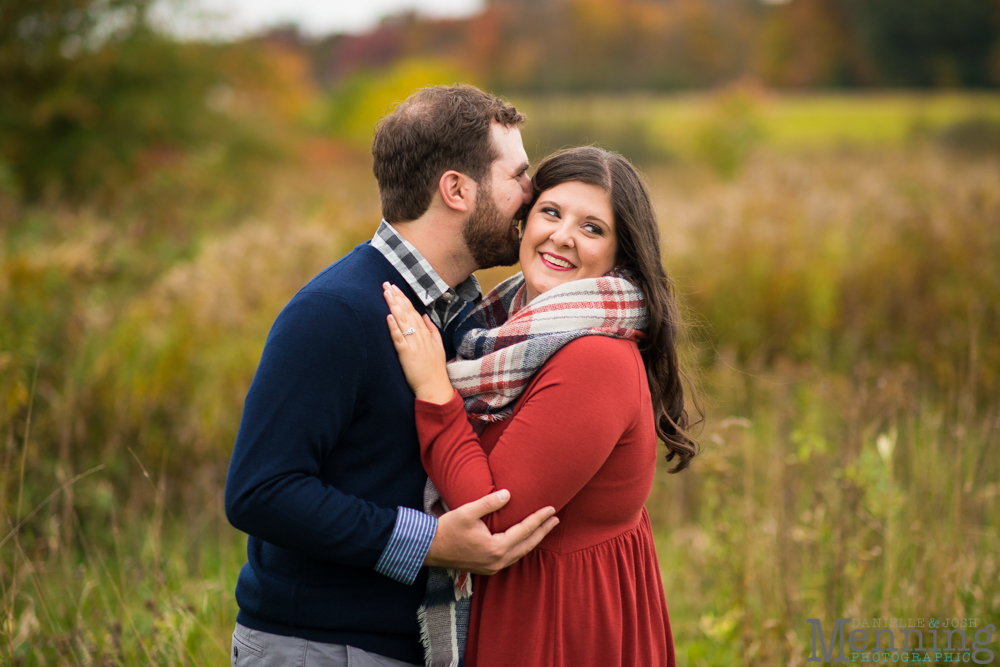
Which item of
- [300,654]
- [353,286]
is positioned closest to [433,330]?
[353,286]

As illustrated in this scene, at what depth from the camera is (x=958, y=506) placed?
115 inches

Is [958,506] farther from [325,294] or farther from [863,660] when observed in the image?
[325,294]

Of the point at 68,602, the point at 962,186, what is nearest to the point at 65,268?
the point at 68,602

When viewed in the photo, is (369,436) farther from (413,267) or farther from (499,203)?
(499,203)

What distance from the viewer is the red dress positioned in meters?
1.77

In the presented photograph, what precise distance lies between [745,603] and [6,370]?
3661 millimetres

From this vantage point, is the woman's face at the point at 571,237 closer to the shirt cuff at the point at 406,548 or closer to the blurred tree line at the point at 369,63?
the blurred tree line at the point at 369,63

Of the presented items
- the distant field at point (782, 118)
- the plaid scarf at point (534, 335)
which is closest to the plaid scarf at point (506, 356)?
the plaid scarf at point (534, 335)

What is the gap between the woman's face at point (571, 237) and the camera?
2.14 metres

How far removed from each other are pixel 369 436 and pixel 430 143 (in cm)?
82

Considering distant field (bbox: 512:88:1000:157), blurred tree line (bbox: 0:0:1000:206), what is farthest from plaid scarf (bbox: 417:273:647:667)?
distant field (bbox: 512:88:1000:157)

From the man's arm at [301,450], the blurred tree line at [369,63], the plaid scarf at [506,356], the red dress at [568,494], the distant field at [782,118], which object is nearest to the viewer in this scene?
the man's arm at [301,450]

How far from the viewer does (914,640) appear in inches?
119

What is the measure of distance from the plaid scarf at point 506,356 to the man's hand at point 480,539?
12 centimetres
